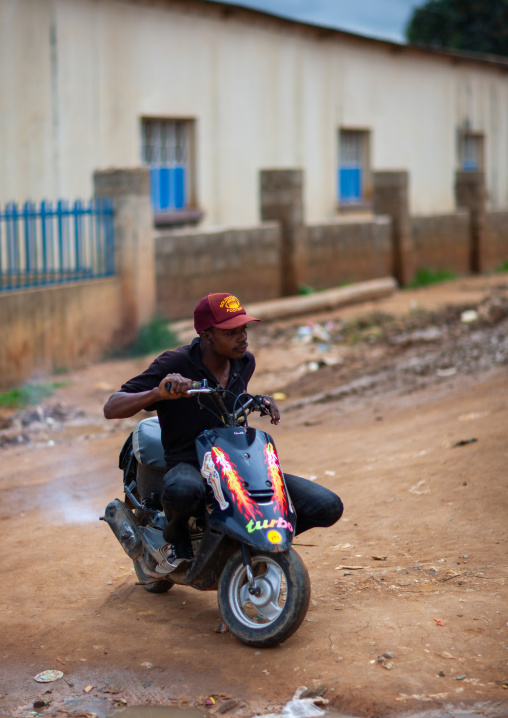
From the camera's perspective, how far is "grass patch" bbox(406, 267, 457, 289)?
698 inches

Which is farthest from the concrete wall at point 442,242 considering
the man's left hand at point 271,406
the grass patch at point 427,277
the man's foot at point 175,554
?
the man's foot at point 175,554

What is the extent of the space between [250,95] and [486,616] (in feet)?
46.1

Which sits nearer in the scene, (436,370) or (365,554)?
(365,554)

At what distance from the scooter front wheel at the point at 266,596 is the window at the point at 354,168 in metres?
16.3

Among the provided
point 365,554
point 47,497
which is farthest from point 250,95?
point 365,554

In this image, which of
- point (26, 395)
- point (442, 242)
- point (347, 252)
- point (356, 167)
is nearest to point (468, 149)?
point (356, 167)

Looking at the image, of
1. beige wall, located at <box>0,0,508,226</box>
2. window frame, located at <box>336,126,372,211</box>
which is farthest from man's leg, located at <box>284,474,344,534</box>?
window frame, located at <box>336,126,372,211</box>

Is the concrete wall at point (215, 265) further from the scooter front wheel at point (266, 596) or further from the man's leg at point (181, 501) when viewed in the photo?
the scooter front wheel at point (266, 596)

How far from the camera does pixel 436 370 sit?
9445mm

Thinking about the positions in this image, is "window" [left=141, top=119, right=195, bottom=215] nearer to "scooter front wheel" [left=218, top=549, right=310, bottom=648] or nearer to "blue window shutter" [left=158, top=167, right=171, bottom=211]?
"blue window shutter" [left=158, top=167, right=171, bottom=211]

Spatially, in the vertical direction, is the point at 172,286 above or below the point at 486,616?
above

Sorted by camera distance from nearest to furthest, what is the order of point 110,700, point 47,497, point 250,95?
point 110,700 < point 47,497 < point 250,95

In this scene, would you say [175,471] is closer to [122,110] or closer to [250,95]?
[122,110]

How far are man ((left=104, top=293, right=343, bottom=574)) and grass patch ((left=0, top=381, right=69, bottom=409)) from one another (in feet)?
17.0
